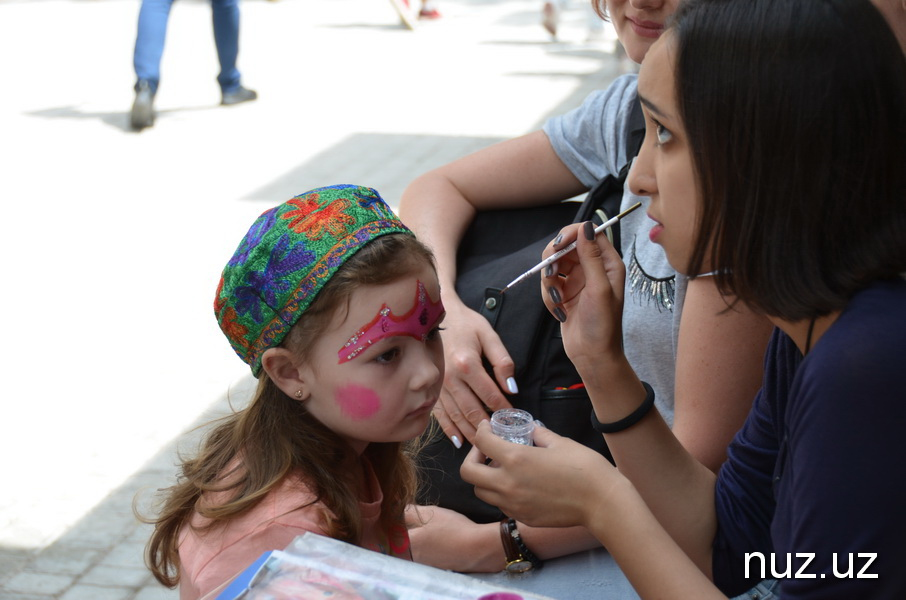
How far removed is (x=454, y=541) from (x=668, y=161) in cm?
103

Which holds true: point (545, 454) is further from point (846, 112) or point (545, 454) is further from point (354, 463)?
point (846, 112)

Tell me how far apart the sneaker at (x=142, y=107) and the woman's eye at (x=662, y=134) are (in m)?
6.78

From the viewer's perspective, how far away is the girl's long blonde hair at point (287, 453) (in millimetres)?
1651

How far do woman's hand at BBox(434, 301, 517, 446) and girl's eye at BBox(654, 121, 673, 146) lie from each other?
730 millimetres

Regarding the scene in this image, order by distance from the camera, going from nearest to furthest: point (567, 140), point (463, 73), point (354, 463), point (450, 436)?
point (354, 463)
point (450, 436)
point (567, 140)
point (463, 73)

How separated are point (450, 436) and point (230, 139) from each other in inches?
226

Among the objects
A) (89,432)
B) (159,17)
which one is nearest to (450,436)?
(89,432)

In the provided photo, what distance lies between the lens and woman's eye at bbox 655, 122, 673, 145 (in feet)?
4.67

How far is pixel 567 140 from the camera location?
243cm

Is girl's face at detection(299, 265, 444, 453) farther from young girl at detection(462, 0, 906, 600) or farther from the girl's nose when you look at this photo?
young girl at detection(462, 0, 906, 600)

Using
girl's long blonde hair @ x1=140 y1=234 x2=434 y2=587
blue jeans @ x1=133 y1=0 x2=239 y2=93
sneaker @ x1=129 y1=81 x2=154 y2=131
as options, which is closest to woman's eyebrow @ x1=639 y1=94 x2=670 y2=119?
girl's long blonde hair @ x1=140 y1=234 x2=434 y2=587

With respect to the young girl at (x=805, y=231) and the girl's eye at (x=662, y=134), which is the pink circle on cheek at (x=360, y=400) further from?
the girl's eye at (x=662, y=134)

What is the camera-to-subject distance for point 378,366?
170 centimetres

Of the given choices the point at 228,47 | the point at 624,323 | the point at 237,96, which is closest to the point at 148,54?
the point at 228,47
